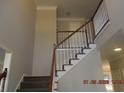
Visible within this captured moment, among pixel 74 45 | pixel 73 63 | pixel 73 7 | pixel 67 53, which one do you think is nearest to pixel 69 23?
pixel 73 7

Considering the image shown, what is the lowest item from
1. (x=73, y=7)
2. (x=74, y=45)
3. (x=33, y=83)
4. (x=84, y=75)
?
(x=33, y=83)

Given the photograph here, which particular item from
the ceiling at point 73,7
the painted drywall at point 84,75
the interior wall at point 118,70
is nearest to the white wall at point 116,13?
the painted drywall at point 84,75

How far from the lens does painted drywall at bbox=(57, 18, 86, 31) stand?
7.69 meters

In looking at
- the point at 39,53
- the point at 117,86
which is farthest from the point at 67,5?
the point at 117,86

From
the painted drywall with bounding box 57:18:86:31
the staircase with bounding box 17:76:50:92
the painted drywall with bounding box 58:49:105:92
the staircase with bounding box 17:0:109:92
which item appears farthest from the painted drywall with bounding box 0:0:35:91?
the painted drywall with bounding box 57:18:86:31

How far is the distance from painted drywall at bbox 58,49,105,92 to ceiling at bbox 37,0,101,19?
2.94m

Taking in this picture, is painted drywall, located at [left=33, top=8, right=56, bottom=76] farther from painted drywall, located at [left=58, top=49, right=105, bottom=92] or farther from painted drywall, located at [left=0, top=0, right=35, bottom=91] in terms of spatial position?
painted drywall, located at [left=58, top=49, right=105, bottom=92]

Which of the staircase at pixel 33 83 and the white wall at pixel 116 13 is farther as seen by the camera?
the staircase at pixel 33 83

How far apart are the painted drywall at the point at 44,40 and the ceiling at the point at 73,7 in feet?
1.41

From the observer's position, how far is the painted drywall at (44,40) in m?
6.00

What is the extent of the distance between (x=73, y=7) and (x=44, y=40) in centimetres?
243

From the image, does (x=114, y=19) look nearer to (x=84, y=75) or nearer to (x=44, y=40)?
(x=84, y=75)

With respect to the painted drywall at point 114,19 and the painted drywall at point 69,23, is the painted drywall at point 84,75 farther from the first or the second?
the painted drywall at point 69,23

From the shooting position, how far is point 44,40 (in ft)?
21.3
